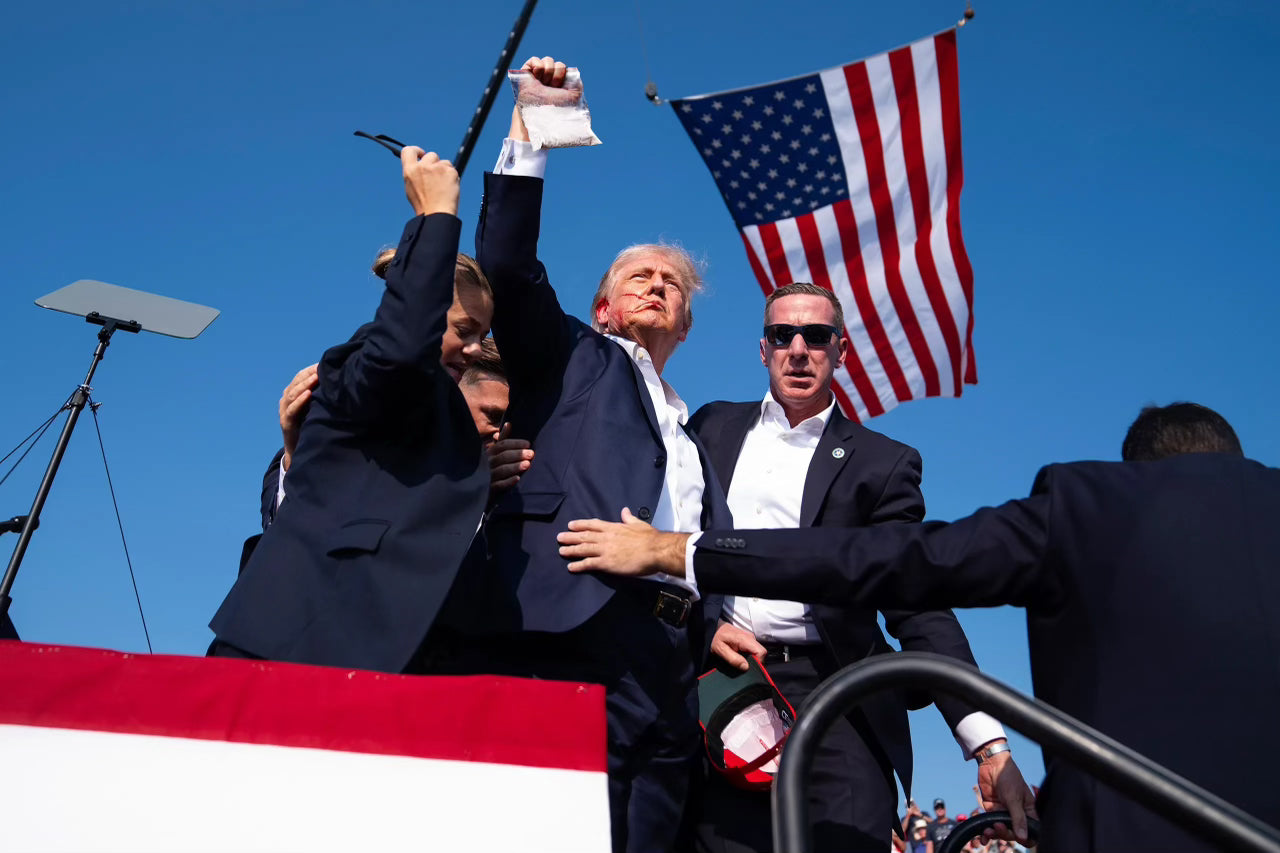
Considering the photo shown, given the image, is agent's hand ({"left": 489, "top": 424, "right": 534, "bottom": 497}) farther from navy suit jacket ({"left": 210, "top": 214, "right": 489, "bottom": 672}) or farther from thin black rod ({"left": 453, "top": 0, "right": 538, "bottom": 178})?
thin black rod ({"left": 453, "top": 0, "right": 538, "bottom": 178})

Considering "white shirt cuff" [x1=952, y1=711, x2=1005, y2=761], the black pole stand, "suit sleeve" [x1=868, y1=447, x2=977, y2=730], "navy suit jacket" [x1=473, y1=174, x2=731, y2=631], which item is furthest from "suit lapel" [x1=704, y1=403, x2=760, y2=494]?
the black pole stand

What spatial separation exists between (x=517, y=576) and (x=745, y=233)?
5.87m

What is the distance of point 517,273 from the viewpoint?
3076 millimetres

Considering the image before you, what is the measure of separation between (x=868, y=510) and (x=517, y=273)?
1598 millimetres

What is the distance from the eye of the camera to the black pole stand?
576 cm

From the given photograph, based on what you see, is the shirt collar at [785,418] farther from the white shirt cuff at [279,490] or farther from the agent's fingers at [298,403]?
the agent's fingers at [298,403]

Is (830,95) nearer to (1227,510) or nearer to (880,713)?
(880,713)

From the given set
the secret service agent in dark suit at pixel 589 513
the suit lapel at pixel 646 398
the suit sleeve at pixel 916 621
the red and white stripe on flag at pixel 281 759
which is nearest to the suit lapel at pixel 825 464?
the suit sleeve at pixel 916 621

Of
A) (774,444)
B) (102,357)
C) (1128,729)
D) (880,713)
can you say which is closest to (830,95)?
(774,444)

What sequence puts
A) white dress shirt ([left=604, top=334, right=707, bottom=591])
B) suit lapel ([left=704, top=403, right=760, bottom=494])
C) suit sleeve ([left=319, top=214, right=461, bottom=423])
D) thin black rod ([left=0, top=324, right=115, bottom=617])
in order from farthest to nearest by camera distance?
thin black rod ([left=0, top=324, right=115, bottom=617]) < suit lapel ([left=704, top=403, right=760, bottom=494]) < white dress shirt ([left=604, top=334, right=707, bottom=591]) < suit sleeve ([left=319, top=214, right=461, bottom=423])

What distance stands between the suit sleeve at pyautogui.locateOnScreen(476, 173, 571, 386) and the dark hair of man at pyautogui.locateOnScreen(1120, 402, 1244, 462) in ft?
5.04

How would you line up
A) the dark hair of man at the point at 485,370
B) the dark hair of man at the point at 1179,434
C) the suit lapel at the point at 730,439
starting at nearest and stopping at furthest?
the dark hair of man at the point at 1179,434, the dark hair of man at the point at 485,370, the suit lapel at the point at 730,439

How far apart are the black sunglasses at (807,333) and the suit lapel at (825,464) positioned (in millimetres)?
387

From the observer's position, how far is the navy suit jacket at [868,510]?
367 cm
